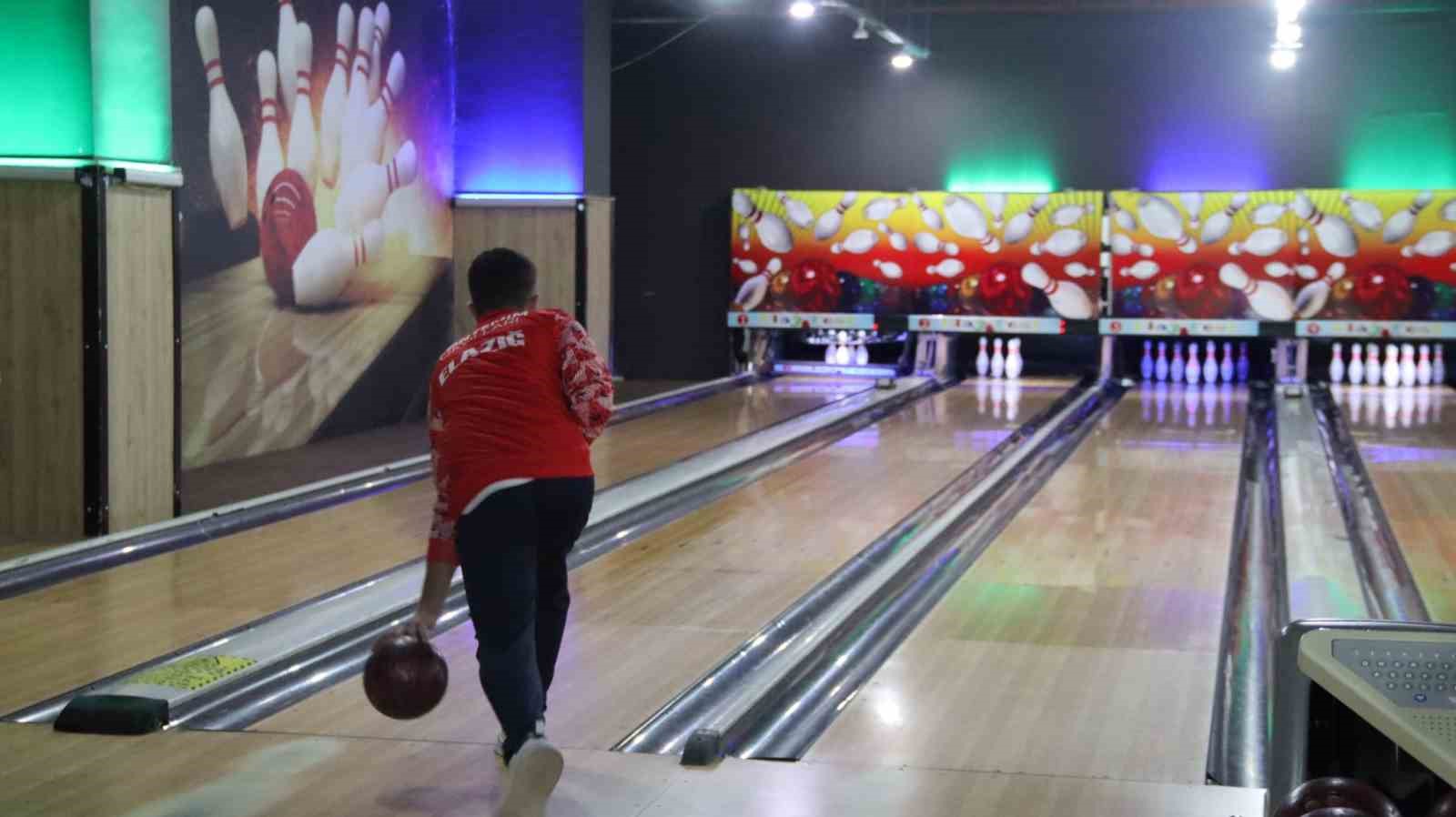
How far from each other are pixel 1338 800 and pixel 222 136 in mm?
6043

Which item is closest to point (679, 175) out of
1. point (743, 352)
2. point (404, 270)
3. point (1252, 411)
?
point (743, 352)

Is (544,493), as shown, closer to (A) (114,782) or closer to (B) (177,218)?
(A) (114,782)

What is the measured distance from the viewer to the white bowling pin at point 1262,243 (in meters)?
10.5

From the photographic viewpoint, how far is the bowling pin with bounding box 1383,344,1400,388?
10.6 m

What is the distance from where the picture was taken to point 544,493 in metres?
2.78

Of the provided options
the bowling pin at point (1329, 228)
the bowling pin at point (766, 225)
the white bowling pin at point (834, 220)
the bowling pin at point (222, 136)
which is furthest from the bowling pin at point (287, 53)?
the bowling pin at point (1329, 228)

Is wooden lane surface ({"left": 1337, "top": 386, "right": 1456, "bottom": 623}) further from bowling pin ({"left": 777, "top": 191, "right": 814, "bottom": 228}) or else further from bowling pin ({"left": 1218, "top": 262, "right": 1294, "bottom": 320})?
bowling pin ({"left": 777, "top": 191, "right": 814, "bottom": 228})

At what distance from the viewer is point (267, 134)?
292 inches

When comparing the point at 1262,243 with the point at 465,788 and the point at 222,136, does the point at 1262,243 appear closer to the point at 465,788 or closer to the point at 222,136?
the point at 222,136

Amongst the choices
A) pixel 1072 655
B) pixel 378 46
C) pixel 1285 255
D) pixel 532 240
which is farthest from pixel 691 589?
pixel 1285 255

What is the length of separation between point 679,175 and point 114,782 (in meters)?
9.29

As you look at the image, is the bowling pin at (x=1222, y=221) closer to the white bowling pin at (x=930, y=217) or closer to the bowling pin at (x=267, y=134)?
the white bowling pin at (x=930, y=217)

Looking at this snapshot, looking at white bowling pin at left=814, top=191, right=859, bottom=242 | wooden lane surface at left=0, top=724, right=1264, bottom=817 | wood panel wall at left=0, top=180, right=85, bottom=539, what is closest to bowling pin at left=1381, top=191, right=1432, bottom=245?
white bowling pin at left=814, top=191, right=859, bottom=242

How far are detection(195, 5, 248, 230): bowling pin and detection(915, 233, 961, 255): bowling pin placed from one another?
495 centimetres
